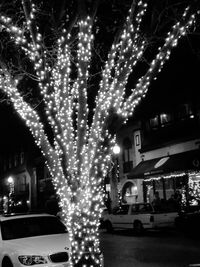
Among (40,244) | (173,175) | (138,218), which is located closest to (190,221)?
(138,218)

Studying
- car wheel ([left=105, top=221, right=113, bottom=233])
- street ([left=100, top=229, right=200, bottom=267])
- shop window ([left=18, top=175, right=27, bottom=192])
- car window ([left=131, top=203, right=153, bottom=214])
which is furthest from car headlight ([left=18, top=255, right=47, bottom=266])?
shop window ([left=18, top=175, right=27, bottom=192])

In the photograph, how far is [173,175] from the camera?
87.2 feet

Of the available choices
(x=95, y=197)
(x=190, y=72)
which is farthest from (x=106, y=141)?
(x=190, y=72)

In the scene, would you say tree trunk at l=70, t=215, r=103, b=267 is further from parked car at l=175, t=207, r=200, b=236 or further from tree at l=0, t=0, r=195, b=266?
parked car at l=175, t=207, r=200, b=236

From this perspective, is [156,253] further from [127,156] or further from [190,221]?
[127,156]

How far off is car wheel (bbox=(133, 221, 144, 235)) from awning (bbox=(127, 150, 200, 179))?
18.0 feet

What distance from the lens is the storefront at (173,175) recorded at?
2386 centimetres

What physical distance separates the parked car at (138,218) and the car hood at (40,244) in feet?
35.6

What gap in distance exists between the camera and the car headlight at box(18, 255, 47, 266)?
782 centimetres

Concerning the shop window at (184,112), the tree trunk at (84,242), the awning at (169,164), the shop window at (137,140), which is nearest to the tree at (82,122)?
the tree trunk at (84,242)

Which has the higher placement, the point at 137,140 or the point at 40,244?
the point at 137,140

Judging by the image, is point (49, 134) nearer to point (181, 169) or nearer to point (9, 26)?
point (181, 169)

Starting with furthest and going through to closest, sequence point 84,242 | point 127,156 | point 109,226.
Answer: point 127,156, point 109,226, point 84,242

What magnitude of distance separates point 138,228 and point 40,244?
12229 mm
